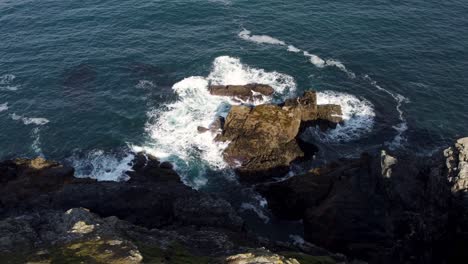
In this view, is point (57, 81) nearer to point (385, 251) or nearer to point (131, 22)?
point (131, 22)

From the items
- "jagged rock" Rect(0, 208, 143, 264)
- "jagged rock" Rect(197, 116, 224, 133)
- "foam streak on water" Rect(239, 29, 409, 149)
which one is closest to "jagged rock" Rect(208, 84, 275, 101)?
"jagged rock" Rect(197, 116, 224, 133)

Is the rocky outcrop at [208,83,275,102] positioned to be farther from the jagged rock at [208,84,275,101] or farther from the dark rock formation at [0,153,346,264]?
the dark rock formation at [0,153,346,264]

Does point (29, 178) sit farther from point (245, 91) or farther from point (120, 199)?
point (245, 91)

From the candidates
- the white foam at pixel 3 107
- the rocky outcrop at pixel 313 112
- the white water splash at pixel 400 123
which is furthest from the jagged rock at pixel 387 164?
the white foam at pixel 3 107

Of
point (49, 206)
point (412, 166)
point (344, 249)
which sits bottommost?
point (344, 249)

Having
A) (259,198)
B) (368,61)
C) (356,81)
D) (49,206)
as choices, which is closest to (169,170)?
(259,198)

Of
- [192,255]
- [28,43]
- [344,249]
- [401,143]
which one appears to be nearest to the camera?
[192,255]
